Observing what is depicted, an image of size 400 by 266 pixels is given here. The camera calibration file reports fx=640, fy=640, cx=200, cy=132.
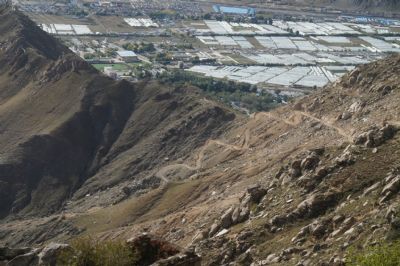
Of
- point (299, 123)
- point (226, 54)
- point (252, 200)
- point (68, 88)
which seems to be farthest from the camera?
point (226, 54)

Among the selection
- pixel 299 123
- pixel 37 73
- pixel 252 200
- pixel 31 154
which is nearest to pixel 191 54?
Result: pixel 37 73

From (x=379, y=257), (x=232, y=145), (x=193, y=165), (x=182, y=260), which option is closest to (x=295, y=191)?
(x=182, y=260)

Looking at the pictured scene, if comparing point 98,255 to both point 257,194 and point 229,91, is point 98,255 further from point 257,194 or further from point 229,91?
point 229,91

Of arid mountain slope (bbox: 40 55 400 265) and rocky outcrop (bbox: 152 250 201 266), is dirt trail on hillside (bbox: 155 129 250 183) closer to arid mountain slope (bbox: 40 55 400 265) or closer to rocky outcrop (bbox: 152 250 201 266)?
arid mountain slope (bbox: 40 55 400 265)

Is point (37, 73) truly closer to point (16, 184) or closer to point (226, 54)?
point (16, 184)

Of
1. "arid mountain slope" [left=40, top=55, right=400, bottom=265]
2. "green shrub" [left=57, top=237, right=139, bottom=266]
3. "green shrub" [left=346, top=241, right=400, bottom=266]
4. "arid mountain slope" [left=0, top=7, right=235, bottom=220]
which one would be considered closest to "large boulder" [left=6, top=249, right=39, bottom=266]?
"green shrub" [left=57, top=237, right=139, bottom=266]
